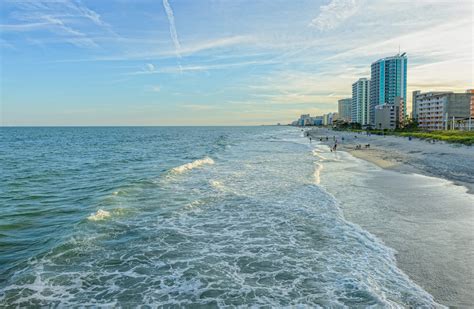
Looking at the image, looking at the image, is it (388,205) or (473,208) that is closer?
(473,208)

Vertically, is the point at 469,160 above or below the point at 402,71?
below

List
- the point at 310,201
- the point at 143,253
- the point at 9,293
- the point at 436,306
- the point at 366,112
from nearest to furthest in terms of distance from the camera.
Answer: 1. the point at 436,306
2. the point at 9,293
3. the point at 143,253
4. the point at 310,201
5. the point at 366,112

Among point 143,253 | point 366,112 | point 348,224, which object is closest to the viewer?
point 143,253

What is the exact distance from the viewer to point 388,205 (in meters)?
14.4

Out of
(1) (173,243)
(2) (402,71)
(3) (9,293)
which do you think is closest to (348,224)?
(1) (173,243)

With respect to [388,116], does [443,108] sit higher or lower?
higher

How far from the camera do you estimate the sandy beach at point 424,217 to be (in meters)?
7.48

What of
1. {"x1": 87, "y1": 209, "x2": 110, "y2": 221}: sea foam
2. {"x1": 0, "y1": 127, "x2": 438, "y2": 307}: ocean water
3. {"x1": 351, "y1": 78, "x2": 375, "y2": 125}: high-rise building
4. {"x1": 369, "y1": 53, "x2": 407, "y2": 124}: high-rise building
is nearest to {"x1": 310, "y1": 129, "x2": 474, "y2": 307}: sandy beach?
{"x1": 0, "y1": 127, "x2": 438, "y2": 307}: ocean water

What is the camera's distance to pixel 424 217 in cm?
1231

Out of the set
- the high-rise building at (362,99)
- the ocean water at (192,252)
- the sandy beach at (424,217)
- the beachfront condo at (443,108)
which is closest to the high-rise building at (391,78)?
the high-rise building at (362,99)

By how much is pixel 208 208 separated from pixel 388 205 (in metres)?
8.15

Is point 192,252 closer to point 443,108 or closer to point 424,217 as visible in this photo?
point 424,217

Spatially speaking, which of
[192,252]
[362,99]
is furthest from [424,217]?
Answer: [362,99]

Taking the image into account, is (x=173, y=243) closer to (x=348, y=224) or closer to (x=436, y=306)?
(x=348, y=224)
